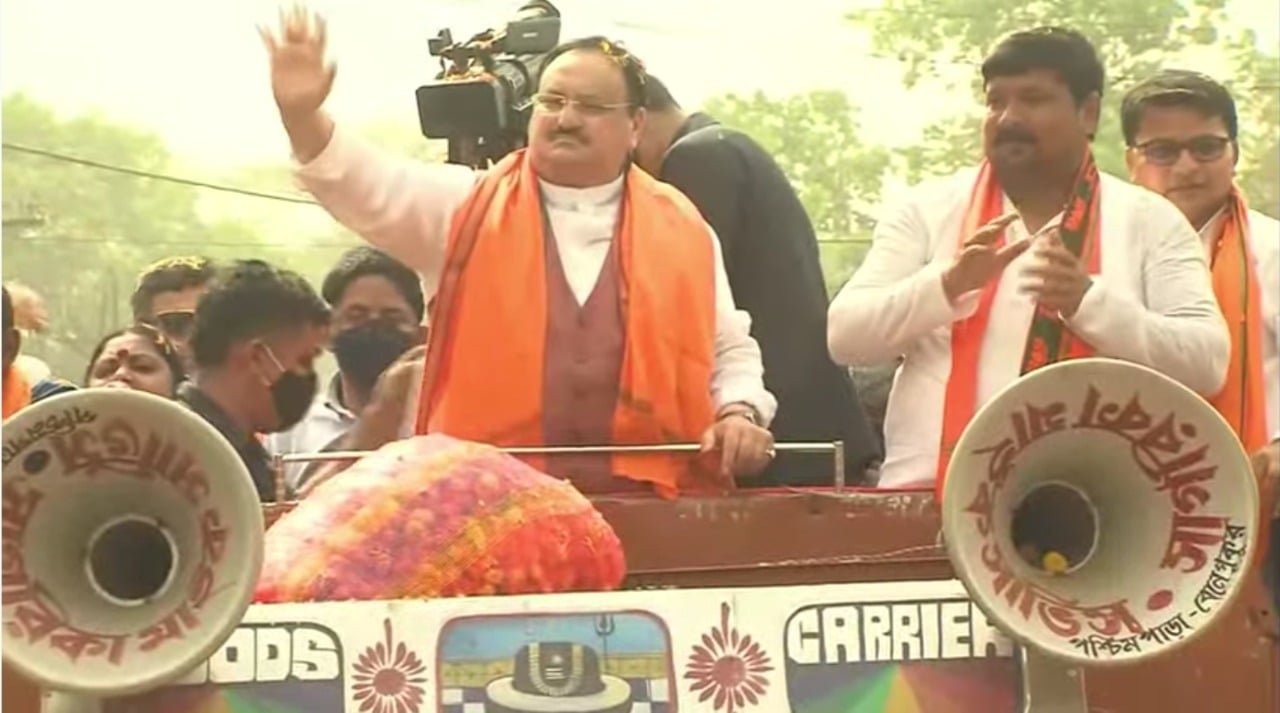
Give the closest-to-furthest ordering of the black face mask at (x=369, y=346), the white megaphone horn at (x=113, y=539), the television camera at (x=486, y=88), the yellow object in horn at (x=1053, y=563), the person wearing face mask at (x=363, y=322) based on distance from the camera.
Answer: the white megaphone horn at (x=113, y=539) → the yellow object in horn at (x=1053, y=563) → the television camera at (x=486, y=88) → the person wearing face mask at (x=363, y=322) → the black face mask at (x=369, y=346)

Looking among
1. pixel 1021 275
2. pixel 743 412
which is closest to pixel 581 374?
pixel 743 412

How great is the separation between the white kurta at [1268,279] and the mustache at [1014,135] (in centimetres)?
42

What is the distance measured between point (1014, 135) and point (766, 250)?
0.52 metres

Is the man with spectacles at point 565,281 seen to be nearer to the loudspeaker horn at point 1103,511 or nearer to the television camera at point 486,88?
the television camera at point 486,88

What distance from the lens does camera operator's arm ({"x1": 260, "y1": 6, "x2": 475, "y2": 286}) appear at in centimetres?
476

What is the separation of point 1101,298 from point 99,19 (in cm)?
183

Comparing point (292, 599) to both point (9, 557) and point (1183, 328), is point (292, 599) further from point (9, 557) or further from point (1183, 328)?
point (1183, 328)

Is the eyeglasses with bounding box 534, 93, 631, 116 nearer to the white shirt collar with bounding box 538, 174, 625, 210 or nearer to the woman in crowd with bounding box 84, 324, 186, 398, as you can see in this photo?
the white shirt collar with bounding box 538, 174, 625, 210

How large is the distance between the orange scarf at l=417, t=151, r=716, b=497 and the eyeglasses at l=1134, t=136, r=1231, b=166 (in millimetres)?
978

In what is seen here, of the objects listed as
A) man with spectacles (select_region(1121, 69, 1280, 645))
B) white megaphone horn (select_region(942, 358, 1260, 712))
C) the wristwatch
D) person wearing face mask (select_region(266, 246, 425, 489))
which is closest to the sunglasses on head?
person wearing face mask (select_region(266, 246, 425, 489))

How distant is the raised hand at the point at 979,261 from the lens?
481 cm

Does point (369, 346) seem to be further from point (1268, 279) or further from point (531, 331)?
point (1268, 279)

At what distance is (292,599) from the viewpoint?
4086mm

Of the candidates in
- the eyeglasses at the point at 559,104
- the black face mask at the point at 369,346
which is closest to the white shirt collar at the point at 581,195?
the eyeglasses at the point at 559,104
